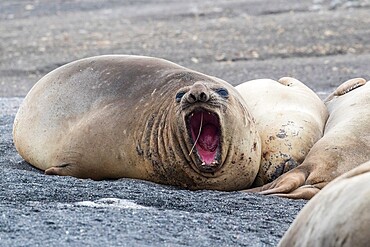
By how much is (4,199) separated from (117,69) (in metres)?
1.55

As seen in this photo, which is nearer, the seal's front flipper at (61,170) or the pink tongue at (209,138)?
the pink tongue at (209,138)

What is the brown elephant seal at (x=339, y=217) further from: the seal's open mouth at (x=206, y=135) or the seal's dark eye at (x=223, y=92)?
the seal's dark eye at (x=223, y=92)

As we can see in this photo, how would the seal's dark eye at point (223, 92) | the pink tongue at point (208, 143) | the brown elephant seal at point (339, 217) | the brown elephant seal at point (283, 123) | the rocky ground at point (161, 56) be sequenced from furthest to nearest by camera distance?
the brown elephant seal at point (283, 123), the seal's dark eye at point (223, 92), the pink tongue at point (208, 143), the rocky ground at point (161, 56), the brown elephant seal at point (339, 217)

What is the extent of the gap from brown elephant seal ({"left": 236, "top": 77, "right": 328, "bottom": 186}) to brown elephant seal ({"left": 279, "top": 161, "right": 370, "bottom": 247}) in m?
2.28

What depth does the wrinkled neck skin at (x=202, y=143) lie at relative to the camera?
5145 mm

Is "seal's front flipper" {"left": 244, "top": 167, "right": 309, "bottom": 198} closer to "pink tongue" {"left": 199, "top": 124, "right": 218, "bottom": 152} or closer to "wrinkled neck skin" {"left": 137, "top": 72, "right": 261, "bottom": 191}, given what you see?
"wrinkled neck skin" {"left": 137, "top": 72, "right": 261, "bottom": 191}

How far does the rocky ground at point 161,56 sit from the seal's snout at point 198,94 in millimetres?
479

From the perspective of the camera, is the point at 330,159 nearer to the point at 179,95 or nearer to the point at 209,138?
the point at 209,138

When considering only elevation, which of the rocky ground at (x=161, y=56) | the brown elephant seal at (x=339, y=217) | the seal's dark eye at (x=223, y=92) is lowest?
the rocky ground at (x=161, y=56)

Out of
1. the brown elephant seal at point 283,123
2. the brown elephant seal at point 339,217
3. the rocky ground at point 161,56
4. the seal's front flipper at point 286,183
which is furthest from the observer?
the brown elephant seal at point 283,123

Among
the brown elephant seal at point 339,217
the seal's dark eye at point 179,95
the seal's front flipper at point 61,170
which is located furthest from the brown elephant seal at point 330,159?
the brown elephant seal at point 339,217

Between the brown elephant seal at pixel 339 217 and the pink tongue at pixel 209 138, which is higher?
the brown elephant seal at pixel 339 217

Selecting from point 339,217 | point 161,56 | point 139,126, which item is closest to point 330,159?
point 139,126

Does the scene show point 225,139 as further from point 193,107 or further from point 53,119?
point 53,119
